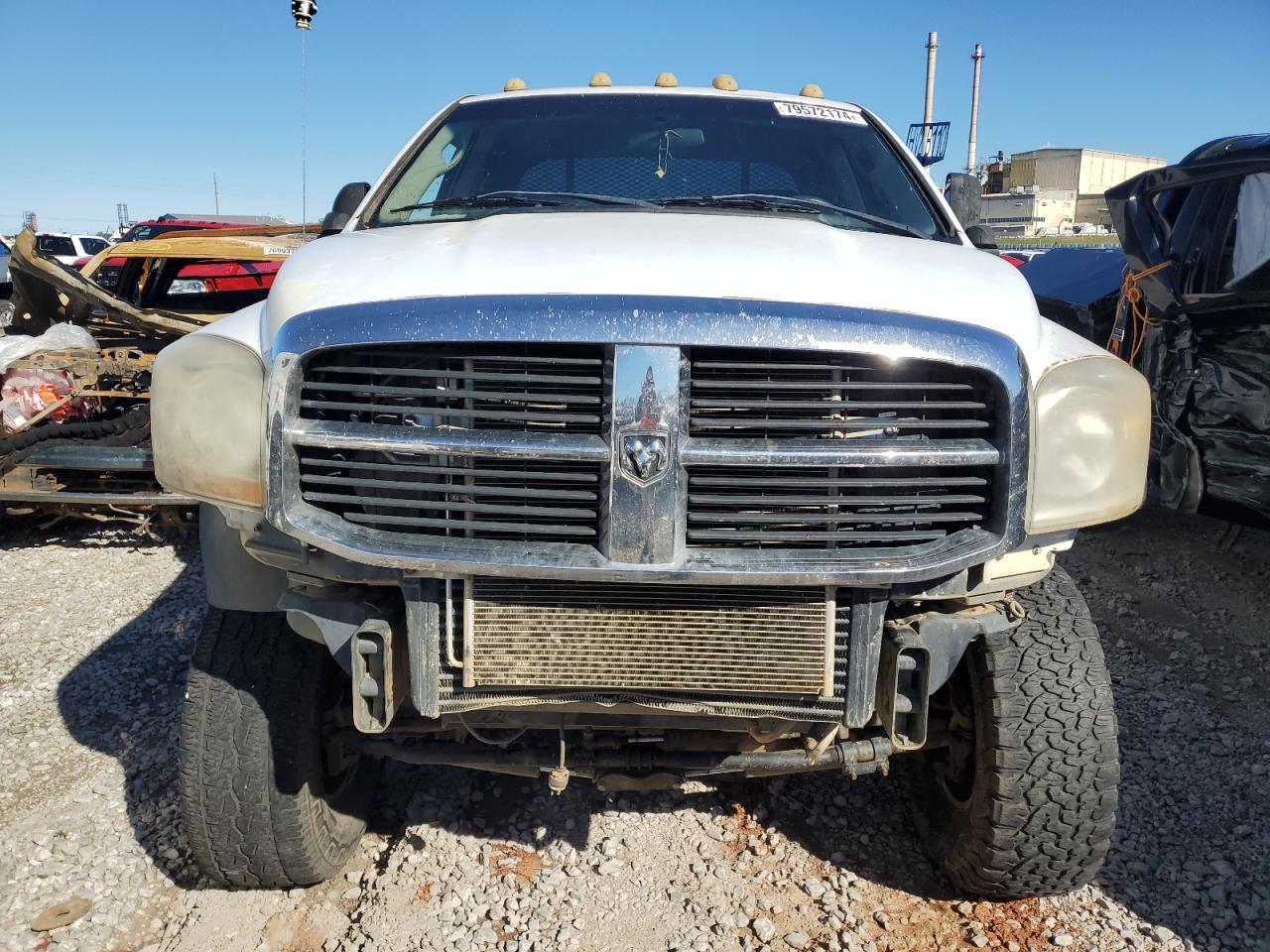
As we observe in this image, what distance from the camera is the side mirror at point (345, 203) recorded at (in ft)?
10.3

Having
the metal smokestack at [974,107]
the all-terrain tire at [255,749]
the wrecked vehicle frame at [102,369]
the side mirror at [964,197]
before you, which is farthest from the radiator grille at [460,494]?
the metal smokestack at [974,107]

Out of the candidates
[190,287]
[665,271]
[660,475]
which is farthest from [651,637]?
[190,287]

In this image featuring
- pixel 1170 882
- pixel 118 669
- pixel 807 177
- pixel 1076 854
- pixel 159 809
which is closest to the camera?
pixel 1076 854

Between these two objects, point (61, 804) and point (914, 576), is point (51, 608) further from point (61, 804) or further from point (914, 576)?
point (914, 576)

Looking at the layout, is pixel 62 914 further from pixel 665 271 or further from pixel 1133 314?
pixel 1133 314

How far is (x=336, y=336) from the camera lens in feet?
6.03

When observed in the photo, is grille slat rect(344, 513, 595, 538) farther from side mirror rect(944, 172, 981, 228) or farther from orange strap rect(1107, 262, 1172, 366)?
orange strap rect(1107, 262, 1172, 366)

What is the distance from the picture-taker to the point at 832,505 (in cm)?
190

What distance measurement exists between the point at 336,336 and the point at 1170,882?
2559 millimetres

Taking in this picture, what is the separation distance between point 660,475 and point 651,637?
35 cm

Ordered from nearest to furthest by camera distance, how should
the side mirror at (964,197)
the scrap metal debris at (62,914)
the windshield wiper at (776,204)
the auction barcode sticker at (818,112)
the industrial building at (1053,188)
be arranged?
the scrap metal debris at (62,914) < the windshield wiper at (776,204) < the side mirror at (964,197) < the auction barcode sticker at (818,112) < the industrial building at (1053,188)

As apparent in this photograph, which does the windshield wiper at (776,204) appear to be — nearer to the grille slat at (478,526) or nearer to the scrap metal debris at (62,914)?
the grille slat at (478,526)

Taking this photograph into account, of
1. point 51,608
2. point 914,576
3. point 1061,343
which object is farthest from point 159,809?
point 1061,343

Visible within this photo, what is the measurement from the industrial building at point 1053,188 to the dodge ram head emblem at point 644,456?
8.81 m
